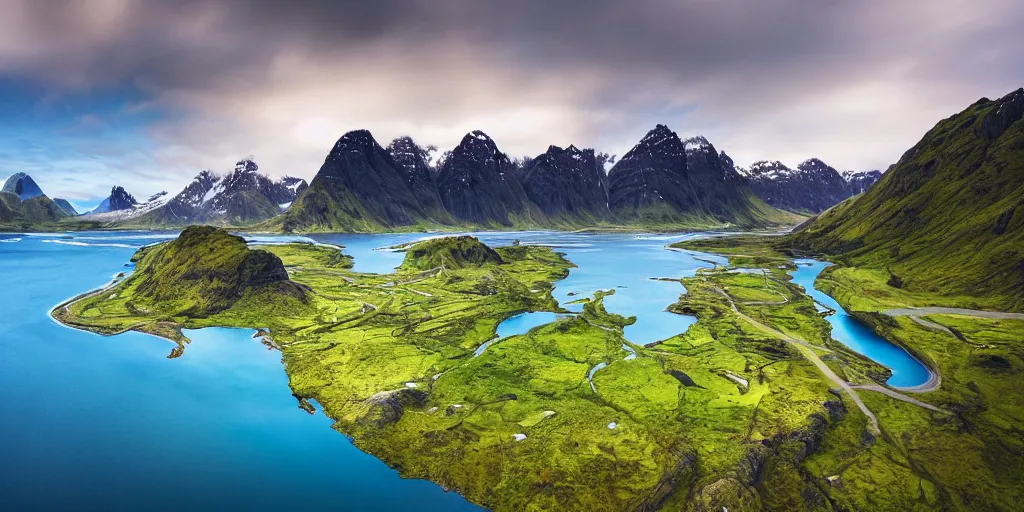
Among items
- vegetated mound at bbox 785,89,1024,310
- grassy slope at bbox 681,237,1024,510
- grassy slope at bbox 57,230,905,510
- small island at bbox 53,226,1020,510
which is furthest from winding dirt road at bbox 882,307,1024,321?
grassy slope at bbox 57,230,905,510

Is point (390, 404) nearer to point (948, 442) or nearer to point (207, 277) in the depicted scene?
point (948, 442)

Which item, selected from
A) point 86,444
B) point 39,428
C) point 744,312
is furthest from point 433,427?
point 744,312

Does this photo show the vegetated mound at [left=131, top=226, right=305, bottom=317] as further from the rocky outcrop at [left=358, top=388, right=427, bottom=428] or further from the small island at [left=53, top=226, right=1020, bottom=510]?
the rocky outcrop at [left=358, top=388, right=427, bottom=428]

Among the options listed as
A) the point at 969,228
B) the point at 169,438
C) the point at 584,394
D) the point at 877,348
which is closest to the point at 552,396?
the point at 584,394

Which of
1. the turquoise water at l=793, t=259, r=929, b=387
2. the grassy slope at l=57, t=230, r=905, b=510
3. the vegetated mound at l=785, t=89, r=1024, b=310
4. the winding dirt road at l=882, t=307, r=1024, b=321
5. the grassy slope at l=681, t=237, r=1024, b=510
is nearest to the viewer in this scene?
the grassy slope at l=681, t=237, r=1024, b=510

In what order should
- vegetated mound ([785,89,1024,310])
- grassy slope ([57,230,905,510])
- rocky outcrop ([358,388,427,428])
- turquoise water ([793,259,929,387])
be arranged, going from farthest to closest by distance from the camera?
1. vegetated mound ([785,89,1024,310])
2. turquoise water ([793,259,929,387])
3. rocky outcrop ([358,388,427,428])
4. grassy slope ([57,230,905,510])

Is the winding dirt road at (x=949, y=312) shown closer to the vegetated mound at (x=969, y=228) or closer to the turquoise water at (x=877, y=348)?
the vegetated mound at (x=969, y=228)
